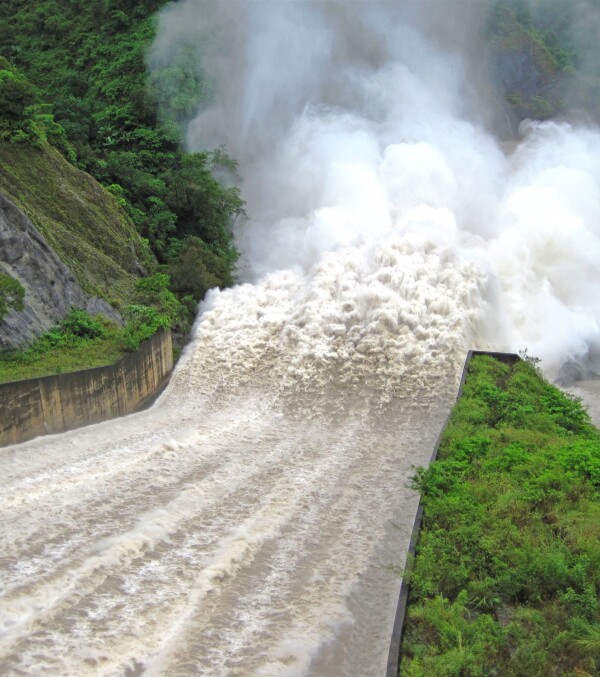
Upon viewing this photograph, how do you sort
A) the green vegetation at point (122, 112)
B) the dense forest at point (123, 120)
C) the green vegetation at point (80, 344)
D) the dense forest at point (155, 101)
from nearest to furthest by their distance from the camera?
the green vegetation at point (80, 344) < the dense forest at point (155, 101) < the dense forest at point (123, 120) < the green vegetation at point (122, 112)

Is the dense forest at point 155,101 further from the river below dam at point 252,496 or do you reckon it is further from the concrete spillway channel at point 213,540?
the concrete spillway channel at point 213,540

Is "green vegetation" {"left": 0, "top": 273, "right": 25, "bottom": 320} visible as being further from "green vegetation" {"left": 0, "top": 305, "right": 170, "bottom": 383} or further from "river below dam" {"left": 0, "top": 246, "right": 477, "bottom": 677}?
"river below dam" {"left": 0, "top": 246, "right": 477, "bottom": 677}

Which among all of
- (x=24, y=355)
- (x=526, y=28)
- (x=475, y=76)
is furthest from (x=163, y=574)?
(x=526, y=28)

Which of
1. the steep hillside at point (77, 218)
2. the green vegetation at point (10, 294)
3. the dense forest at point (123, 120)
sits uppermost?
the dense forest at point (123, 120)

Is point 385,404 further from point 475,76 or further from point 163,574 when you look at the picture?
point 475,76

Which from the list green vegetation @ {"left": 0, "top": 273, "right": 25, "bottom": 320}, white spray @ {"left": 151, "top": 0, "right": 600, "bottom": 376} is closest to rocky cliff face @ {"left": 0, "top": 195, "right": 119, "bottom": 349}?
green vegetation @ {"left": 0, "top": 273, "right": 25, "bottom": 320}

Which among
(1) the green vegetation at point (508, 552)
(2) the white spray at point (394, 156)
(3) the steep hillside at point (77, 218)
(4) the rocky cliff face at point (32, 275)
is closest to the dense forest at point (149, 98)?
(3) the steep hillside at point (77, 218)
